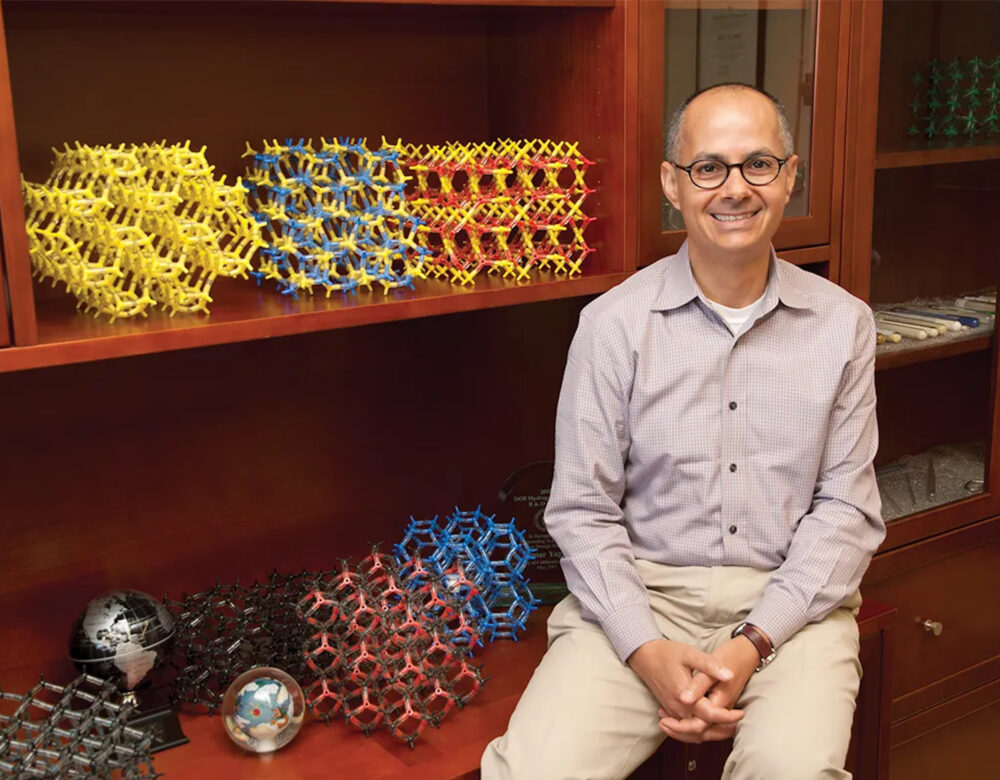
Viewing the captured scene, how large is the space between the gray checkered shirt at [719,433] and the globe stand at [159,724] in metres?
0.59

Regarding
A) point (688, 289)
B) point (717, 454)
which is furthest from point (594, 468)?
point (688, 289)

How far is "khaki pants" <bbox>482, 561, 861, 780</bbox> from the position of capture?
1.48 meters

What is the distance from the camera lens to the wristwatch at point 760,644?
1.58 meters

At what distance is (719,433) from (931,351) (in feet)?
2.43

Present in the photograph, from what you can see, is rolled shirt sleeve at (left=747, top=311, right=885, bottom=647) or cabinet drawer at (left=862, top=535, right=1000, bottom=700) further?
cabinet drawer at (left=862, top=535, right=1000, bottom=700)

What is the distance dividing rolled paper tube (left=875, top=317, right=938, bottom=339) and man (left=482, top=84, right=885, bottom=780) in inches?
18.0

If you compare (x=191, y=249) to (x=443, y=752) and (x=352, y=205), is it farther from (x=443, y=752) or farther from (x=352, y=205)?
(x=443, y=752)

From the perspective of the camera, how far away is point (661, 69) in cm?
175

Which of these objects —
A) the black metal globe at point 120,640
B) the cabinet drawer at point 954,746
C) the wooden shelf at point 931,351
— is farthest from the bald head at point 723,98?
the cabinet drawer at point 954,746

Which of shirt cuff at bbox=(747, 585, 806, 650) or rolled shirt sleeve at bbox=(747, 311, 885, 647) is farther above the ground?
rolled shirt sleeve at bbox=(747, 311, 885, 647)

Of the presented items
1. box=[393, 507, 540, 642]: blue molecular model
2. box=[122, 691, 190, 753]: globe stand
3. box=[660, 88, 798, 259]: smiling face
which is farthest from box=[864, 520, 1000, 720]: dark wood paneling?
box=[122, 691, 190, 753]: globe stand

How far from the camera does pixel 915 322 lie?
2195 mm

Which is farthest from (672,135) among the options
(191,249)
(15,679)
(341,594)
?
(15,679)

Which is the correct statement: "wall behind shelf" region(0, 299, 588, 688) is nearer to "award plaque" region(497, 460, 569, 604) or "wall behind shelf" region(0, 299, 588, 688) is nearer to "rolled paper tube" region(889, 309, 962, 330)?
"award plaque" region(497, 460, 569, 604)
